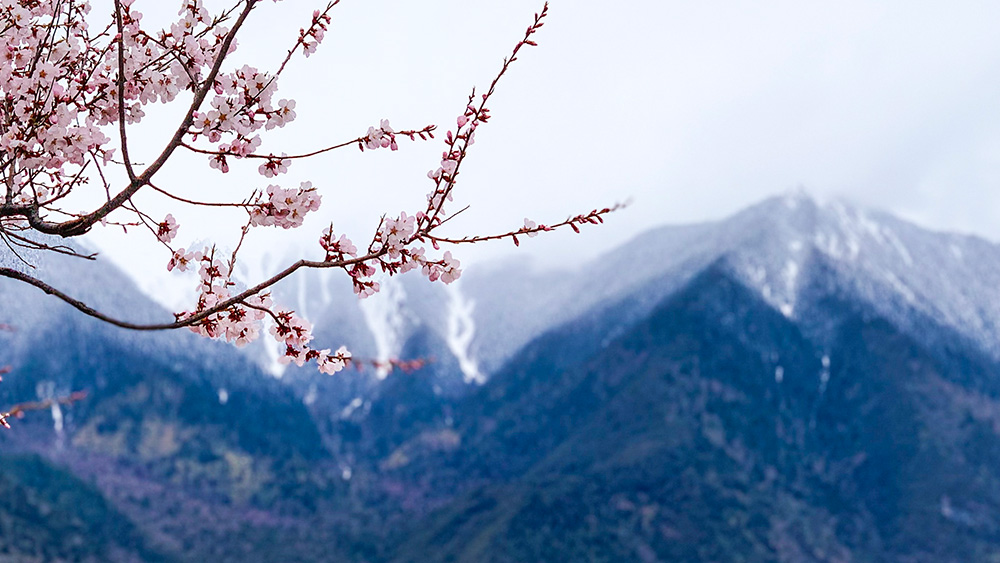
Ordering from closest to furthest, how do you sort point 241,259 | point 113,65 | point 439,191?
1. point 439,191
2. point 241,259
3. point 113,65

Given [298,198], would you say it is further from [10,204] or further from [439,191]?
[10,204]

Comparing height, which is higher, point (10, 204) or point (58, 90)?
Result: point (58, 90)

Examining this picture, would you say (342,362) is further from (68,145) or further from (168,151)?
(68,145)

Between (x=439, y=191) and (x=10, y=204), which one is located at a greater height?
(x=10, y=204)

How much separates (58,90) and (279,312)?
2.54 metres

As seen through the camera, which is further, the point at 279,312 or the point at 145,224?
the point at 145,224

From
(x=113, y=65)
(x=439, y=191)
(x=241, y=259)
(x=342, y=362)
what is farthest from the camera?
(x=113, y=65)

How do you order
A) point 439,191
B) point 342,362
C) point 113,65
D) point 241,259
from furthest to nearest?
point 113,65 → point 241,259 → point 342,362 → point 439,191

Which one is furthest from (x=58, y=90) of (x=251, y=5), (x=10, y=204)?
(x=251, y=5)

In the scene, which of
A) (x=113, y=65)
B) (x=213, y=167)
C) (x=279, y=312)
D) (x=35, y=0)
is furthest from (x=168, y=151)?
(x=35, y=0)

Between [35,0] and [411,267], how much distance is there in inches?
174

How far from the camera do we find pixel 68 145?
23.1ft

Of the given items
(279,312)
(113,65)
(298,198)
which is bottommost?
(279,312)

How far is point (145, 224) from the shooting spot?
7.40 metres
